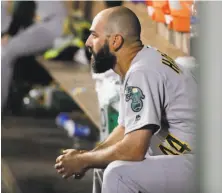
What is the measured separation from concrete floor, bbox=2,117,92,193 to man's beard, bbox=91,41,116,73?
934mm

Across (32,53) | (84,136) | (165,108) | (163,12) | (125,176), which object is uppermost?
(163,12)

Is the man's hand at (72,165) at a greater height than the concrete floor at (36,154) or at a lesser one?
greater

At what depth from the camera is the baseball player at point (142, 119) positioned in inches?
85.2

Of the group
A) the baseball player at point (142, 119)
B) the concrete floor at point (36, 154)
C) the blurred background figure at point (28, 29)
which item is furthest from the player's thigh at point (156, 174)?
the blurred background figure at point (28, 29)

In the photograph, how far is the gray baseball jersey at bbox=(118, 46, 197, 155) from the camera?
7.07 feet

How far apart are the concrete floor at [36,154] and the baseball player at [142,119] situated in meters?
0.90

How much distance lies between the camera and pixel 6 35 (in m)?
4.69

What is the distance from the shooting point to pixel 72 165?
7.63 ft

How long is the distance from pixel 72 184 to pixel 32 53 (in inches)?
70.7

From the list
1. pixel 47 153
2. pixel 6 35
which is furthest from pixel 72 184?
pixel 6 35

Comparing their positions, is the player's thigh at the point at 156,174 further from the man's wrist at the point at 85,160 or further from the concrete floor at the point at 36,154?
the concrete floor at the point at 36,154

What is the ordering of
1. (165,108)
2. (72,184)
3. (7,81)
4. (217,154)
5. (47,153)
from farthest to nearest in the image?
(7,81) → (47,153) → (72,184) → (165,108) → (217,154)

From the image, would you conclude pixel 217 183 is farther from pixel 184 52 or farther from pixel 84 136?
pixel 84 136

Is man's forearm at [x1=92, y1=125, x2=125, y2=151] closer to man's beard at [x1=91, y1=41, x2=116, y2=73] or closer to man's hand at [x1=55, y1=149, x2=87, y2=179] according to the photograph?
man's hand at [x1=55, y1=149, x2=87, y2=179]
